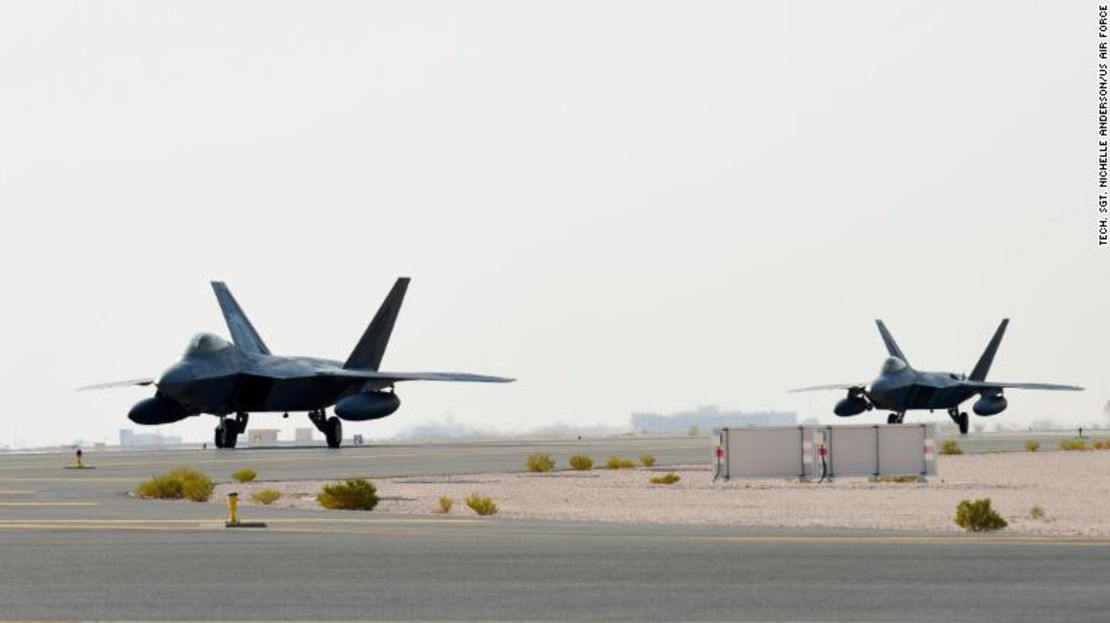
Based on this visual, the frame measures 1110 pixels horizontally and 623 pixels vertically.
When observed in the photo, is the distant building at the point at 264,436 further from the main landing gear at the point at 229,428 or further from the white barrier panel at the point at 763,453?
the white barrier panel at the point at 763,453

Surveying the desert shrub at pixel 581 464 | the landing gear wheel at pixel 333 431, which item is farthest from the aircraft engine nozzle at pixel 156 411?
the desert shrub at pixel 581 464

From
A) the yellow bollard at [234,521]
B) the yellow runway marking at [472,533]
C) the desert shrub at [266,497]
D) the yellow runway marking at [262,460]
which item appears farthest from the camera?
the yellow runway marking at [262,460]

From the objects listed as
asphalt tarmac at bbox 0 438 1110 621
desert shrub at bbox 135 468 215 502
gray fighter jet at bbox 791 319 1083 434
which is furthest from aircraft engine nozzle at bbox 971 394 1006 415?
asphalt tarmac at bbox 0 438 1110 621

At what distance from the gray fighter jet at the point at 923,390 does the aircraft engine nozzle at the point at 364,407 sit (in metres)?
27.1

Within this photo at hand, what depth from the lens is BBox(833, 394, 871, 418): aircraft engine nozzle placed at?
312ft

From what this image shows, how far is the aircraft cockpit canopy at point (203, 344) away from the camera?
214ft

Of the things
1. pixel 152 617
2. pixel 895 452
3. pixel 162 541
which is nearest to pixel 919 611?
pixel 152 617

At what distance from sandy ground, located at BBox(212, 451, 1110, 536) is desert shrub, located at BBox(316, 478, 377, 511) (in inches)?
15.0

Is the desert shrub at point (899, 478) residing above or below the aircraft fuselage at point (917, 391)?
below

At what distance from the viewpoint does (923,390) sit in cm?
9200

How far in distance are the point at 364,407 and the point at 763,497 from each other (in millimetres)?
34005

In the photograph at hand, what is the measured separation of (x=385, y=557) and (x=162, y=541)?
3754 millimetres

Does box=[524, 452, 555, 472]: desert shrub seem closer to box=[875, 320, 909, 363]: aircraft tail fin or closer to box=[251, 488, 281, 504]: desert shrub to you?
box=[251, 488, 281, 504]: desert shrub

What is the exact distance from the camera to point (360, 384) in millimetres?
72500
